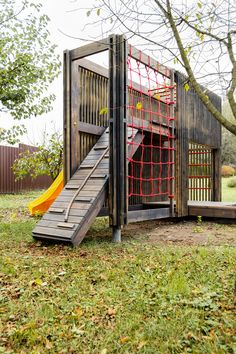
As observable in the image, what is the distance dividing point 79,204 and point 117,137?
1170 mm

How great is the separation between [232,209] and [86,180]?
337 cm

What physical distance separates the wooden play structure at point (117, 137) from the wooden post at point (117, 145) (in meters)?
0.01

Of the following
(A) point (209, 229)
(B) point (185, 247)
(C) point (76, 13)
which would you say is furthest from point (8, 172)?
(C) point (76, 13)

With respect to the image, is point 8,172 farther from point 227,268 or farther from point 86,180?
point 227,268

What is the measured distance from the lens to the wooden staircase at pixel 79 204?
4566 millimetres

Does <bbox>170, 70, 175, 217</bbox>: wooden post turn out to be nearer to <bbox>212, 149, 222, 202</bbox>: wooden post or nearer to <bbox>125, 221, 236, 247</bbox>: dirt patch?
<bbox>125, 221, 236, 247</bbox>: dirt patch

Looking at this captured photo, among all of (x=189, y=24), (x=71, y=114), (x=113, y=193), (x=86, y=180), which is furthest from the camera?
(x=71, y=114)

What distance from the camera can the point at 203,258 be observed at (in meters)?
3.85

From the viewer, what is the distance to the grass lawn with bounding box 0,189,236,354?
6.79 ft

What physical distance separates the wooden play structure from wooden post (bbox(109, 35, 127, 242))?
0.01 m

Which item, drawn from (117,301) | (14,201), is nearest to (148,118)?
(117,301)

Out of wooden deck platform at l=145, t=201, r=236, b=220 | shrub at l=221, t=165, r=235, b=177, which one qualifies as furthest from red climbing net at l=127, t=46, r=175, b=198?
shrub at l=221, t=165, r=235, b=177

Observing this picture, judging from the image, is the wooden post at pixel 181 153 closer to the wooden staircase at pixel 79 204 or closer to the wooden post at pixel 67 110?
the wooden staircase at pixel 79 204

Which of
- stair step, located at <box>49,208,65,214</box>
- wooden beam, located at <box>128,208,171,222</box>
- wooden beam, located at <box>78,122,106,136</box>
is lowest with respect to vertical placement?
wooden beam, located at <box>128,208,171,222</box>
